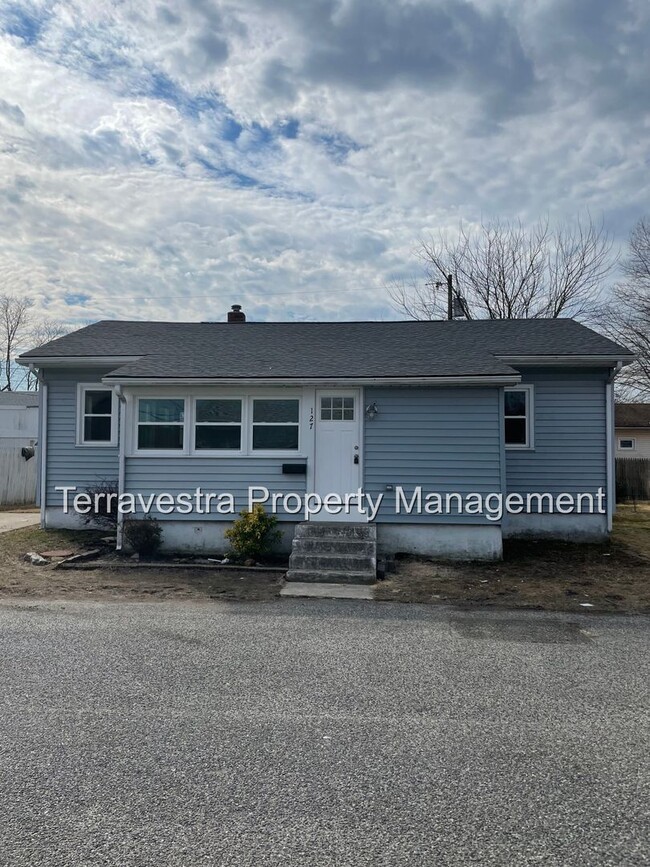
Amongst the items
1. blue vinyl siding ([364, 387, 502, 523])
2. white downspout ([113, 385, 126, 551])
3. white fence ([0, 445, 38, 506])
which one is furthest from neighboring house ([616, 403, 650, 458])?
white downspout ([113, 385, 126, 551])

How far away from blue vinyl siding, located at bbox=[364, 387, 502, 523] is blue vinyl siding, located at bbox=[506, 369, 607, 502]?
2036mm

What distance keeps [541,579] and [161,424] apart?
6.65m

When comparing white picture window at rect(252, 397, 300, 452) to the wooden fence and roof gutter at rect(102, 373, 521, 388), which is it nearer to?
roof gutter at rect(102, 373, 521, 388)

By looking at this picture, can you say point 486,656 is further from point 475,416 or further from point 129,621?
point 475,416

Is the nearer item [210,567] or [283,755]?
[283,755]

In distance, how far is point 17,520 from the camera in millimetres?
15977

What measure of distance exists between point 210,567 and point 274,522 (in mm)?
1276

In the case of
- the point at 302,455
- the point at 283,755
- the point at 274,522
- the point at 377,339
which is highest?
the point at 377,339

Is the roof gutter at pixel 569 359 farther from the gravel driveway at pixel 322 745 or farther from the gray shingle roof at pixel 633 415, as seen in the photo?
the gray shingle roof at pixel 633 415

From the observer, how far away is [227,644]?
6312mm

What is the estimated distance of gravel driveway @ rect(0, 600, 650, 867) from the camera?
3.03 meters

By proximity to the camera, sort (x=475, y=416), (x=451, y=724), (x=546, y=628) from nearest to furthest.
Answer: (x=451, y=724)
(x=546, y=628)
(x=475, y=416)

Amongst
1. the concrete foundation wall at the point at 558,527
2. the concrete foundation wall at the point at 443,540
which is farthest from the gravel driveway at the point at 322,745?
the concrete foundation wall at the point at 558,527

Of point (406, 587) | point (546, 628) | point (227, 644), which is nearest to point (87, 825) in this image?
point (227, 644)
